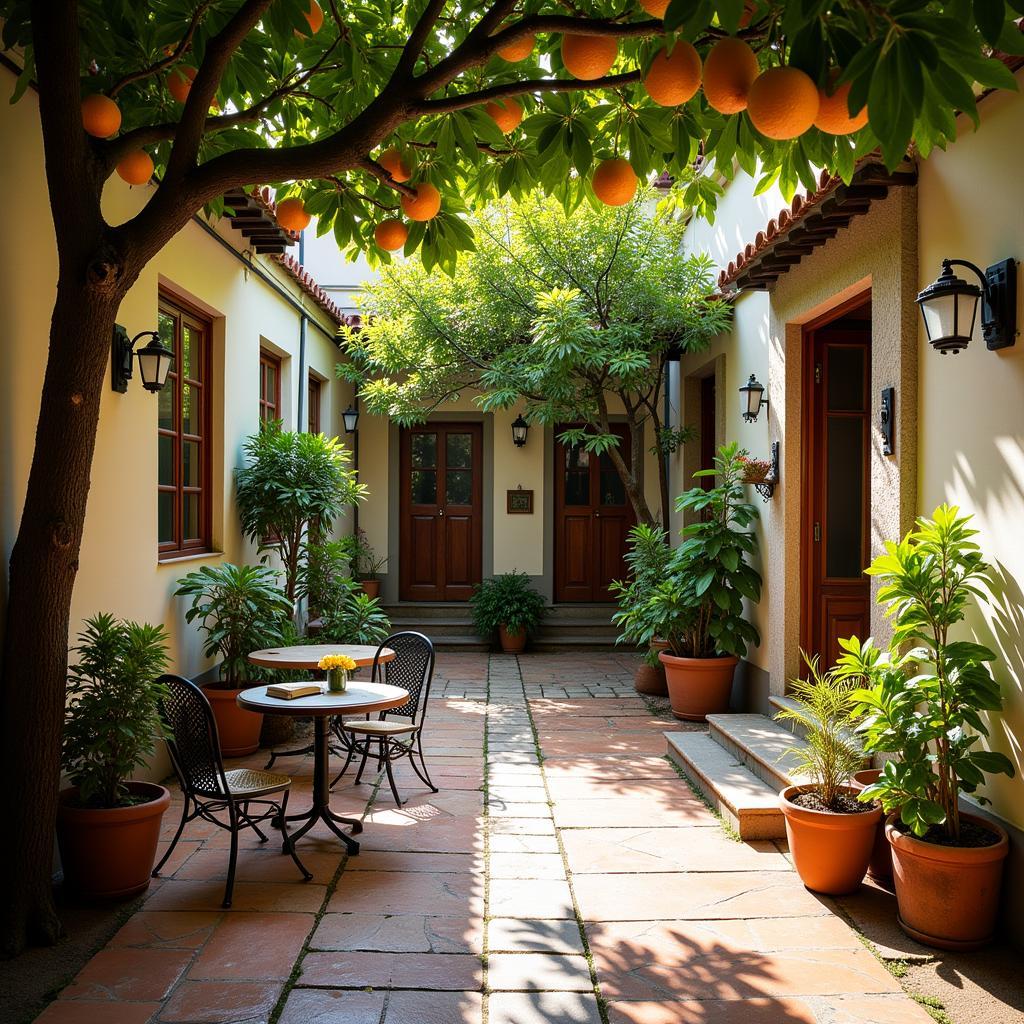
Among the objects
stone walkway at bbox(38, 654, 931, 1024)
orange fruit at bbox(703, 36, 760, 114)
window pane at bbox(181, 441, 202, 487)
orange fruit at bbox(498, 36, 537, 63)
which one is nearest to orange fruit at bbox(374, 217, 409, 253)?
orange fruit at bbox(498, 36, 537, 63)

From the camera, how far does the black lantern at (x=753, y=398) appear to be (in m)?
6.29

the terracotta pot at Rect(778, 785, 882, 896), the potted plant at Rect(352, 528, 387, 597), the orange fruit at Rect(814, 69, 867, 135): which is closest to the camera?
the orange fruit at Rect(814, 69, 867, 135)

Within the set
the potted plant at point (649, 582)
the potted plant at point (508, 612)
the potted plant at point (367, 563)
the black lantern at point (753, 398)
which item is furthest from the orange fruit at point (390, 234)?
the potted plant at point (367, 563)

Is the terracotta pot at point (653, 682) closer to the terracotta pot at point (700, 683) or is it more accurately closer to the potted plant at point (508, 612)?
the terracotta pot at point (700, 683)

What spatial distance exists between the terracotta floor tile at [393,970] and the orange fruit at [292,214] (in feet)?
8.03

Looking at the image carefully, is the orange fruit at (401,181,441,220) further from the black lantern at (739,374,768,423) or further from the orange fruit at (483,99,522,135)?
the black lantern at (739,374,768,423)

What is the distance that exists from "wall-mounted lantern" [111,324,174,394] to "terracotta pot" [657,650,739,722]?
13.1ft

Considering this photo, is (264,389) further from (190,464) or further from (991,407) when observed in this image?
(991,407)

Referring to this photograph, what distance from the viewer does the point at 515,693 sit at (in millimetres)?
7891

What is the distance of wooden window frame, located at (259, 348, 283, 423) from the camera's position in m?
7.58

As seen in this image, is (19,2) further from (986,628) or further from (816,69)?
(986,628)

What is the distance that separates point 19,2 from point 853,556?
5178mm

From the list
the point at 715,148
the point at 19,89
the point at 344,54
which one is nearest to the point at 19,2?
the point at 19,89

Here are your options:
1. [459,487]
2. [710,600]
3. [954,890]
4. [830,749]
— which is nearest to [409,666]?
[830,749]
